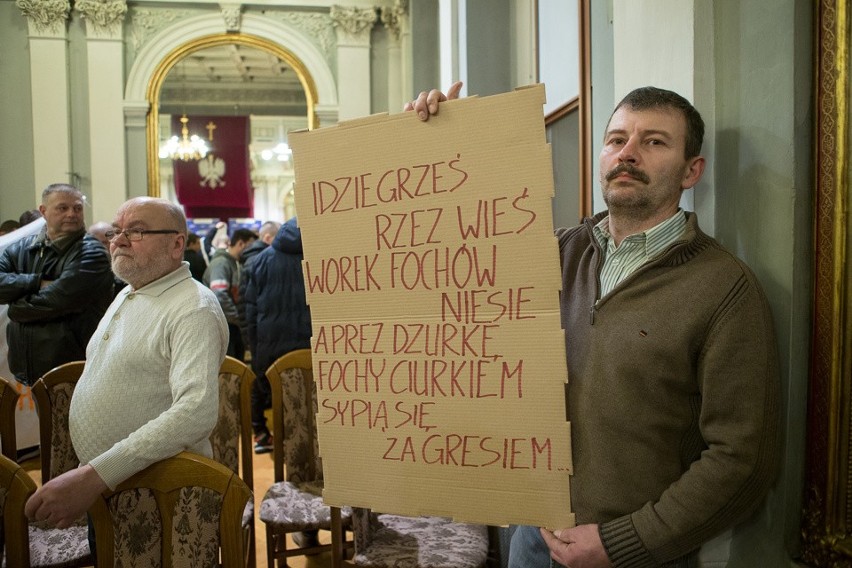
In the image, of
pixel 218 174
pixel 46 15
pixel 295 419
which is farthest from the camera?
pixel 218 174

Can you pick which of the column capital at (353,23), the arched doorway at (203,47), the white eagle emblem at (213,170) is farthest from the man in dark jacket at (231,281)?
the column capital at (353,23)

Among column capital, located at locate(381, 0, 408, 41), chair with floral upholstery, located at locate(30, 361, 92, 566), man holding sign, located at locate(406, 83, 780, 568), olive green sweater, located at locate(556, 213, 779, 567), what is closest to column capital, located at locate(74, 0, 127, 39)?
column capital, located at locate(381, 0, 408, 41)

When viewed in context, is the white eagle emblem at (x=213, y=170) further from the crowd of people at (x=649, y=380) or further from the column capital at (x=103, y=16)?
the crowd of people at (x=649, y=380)

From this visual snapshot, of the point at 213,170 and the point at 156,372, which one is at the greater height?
the point at 213,170

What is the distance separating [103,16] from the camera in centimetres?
676

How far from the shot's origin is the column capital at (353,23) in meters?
7.18

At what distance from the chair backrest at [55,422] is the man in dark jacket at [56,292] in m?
0.98

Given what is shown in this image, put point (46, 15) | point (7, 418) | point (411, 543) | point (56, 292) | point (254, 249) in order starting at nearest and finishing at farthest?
1. point (411, 543)
2. point (7, 418)
3. point (56, 292)
4. point (254, 249)
5. point (46, 15)

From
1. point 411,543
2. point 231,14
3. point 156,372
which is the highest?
point 231,14

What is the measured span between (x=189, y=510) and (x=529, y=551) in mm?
734

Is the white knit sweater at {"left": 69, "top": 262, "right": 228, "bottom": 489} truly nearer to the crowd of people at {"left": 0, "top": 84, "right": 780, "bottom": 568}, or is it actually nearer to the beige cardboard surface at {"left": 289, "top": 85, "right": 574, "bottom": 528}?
the crowd of people at {"left": 0, "top": 84, "right": 780, "bottom": 568}

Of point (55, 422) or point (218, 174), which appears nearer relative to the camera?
point (55, 422)

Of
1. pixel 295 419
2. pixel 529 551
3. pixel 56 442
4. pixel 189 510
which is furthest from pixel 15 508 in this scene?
pixel 295 419

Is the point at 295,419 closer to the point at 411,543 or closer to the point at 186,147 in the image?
the point at 411,543
